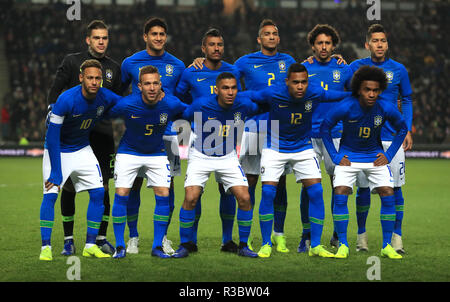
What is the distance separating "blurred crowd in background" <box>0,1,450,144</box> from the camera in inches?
982

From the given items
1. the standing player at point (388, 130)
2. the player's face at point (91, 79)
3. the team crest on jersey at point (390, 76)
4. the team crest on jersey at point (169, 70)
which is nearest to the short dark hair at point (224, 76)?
the team crest on jersey at point (169, 70)

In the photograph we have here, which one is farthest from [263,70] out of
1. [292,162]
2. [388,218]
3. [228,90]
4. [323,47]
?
[388,218]

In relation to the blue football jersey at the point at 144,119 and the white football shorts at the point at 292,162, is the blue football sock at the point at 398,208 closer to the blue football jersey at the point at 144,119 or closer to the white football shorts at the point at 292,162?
the white football shorts at the point at 292,162

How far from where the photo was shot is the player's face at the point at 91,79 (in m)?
6.13

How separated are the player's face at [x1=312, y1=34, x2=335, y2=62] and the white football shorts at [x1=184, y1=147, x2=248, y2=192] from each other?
1517mm

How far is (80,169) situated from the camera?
6.30 m

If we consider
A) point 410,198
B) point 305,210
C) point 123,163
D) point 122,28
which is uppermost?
point 122,28

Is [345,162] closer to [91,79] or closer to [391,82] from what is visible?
[391,82]

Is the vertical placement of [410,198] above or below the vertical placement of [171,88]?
below

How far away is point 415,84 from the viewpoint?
85.9 ft

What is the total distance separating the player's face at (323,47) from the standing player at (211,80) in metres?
0.89
